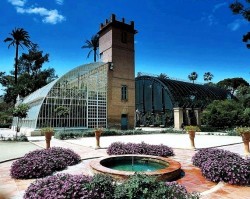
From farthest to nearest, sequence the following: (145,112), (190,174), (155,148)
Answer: (145,112) → (155,148) → (190,174)

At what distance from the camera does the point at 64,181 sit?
570 centimetres

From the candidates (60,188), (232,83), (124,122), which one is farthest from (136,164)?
(232,83)

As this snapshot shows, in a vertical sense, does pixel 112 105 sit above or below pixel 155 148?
above

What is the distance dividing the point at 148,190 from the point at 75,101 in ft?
81.3

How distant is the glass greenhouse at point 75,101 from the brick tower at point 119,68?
1.07 meters

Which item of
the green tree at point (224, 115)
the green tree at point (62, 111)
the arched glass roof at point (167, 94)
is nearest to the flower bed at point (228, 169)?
the green tree at point (62, 111)

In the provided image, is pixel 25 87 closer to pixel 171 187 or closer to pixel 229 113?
pixel 229 113

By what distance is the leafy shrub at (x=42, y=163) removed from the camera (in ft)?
26.7

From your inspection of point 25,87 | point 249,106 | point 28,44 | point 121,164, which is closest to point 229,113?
point 249,106

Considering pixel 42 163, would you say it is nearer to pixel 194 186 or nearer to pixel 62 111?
pixel 194 186

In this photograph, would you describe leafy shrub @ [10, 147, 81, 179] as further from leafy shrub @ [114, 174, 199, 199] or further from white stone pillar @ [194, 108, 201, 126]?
white stone pillar @ [194, 108, 201, 126]

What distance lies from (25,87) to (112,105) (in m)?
23.6

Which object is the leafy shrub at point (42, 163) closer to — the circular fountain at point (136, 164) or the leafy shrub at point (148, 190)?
the circular fountain at point (136, 164)

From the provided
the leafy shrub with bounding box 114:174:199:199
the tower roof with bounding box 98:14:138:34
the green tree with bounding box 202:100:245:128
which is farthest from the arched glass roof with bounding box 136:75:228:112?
the leafy shrub with bounding box 114:174:199:199
